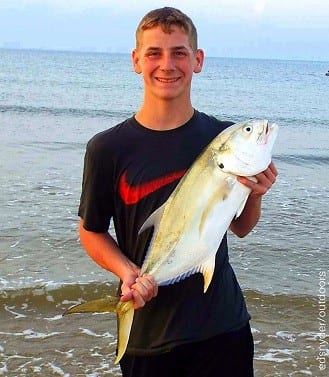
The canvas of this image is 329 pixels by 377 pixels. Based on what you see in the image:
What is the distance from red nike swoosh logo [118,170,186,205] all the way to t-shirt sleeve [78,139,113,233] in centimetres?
8

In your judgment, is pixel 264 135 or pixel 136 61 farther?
pixel 136 61

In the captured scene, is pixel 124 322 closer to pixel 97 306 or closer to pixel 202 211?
pixel 97 306

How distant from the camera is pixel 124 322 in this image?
9.26 feet

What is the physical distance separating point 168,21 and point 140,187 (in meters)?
0.84

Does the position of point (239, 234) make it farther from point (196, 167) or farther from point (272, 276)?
point (272, 276)

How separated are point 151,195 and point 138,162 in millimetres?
176

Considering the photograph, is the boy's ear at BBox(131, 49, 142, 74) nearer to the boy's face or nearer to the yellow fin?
the boy's face

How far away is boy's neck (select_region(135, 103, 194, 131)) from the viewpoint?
3.07 m

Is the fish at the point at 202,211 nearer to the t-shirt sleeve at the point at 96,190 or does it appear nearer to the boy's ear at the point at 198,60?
the t-shirt sleeve at the point at 96,190

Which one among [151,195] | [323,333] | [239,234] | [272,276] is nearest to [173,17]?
[151,195]

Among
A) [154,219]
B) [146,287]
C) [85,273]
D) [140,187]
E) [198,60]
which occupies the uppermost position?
[198,60]

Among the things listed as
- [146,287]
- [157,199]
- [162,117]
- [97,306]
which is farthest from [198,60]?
[97,306]


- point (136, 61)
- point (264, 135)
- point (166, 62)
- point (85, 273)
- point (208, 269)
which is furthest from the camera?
point (85, 273)

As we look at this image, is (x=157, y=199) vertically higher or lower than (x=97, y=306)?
higher
